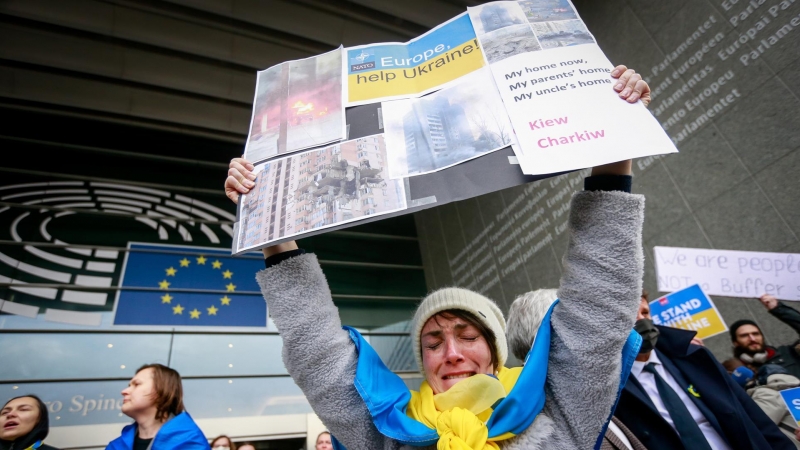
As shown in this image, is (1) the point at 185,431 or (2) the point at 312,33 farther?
(2) the point at 312,33

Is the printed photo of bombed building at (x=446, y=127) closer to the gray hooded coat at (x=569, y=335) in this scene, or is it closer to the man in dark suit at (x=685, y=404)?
the gray hooded coat at (x=569, y=335)

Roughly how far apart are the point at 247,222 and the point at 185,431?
1.49m

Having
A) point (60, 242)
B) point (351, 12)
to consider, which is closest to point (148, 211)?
point (60, 242)

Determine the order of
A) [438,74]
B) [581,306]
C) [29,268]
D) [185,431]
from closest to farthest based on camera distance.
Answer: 1. [581,306]
2. [438,74]
3. [185,431]
4. [29,268]

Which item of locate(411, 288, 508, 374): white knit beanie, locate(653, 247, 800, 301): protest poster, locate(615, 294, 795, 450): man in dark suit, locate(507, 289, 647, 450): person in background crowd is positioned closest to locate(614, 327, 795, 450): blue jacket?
locate(615, 294, 795, 450): man in dark suit

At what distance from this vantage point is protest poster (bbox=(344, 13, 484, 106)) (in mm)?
1437

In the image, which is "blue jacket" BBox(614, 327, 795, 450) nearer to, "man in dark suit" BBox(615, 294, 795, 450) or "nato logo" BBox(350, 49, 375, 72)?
"man in dark suit" BBox(615, 294, 795, 450)

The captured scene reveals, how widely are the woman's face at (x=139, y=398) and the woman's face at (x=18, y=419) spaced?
2.76 feet

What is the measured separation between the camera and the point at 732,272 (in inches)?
113

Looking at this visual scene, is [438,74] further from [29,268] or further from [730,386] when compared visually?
[29,268]

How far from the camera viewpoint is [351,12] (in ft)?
25.9

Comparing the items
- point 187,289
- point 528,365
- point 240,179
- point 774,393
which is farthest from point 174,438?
point 187,289

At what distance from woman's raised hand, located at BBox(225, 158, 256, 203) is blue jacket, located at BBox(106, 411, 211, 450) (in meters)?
1.42

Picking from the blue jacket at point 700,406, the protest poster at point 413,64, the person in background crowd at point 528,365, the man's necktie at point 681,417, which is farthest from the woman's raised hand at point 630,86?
the man's necktie at point 681,417
